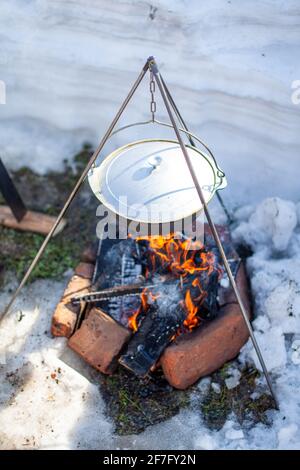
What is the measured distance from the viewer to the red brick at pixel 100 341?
12.1 feet

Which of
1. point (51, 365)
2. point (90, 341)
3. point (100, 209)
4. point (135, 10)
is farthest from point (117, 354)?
point (135, 10)

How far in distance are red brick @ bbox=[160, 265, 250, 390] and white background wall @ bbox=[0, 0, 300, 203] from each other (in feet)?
4.58

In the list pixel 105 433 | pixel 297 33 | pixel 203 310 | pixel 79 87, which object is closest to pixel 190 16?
pixel 297 33

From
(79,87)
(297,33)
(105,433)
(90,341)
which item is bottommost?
(105,433)

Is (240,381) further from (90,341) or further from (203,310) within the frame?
(90,341)

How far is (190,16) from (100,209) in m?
Answer: 1.83

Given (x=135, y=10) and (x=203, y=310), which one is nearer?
(x=203, y=310)

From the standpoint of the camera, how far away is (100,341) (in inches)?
147

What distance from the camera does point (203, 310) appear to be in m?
3.81

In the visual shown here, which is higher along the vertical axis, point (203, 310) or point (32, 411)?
point (203, 310)

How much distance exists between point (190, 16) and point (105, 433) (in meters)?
3.29

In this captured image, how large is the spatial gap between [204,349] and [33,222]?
2.06 m
